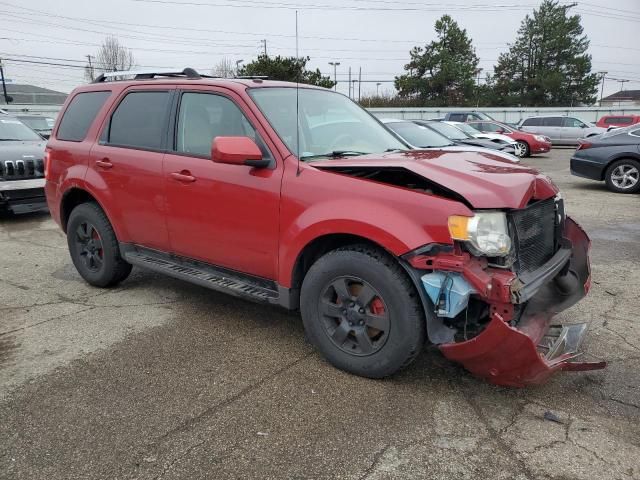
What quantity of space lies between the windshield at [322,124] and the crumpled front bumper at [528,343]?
1603 millimetres

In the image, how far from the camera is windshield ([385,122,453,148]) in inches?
368

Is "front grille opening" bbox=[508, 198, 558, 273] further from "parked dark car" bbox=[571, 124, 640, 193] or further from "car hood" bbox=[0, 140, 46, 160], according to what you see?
"parked dark car" bbox=[571, 124, 640, 193]

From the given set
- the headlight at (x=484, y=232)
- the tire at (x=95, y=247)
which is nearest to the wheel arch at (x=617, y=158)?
the headlight at (x=484, y=232)

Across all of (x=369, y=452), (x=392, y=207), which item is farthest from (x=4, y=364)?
(x=392, y=207)

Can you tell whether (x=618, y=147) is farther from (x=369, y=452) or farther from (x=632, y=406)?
(x=369, y=452)

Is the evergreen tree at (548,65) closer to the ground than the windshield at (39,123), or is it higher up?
higher up

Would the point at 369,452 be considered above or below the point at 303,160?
below

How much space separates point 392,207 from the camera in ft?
9.87

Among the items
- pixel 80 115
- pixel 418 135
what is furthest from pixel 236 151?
pixel 418 135

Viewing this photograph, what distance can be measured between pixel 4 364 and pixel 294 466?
2.32 meters

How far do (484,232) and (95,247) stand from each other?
3.74m

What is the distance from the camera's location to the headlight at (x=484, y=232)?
281 centimetres

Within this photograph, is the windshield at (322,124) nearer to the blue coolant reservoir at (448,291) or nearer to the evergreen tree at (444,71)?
the blue coolant reservoir at (448,291)

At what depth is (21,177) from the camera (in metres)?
8.27
